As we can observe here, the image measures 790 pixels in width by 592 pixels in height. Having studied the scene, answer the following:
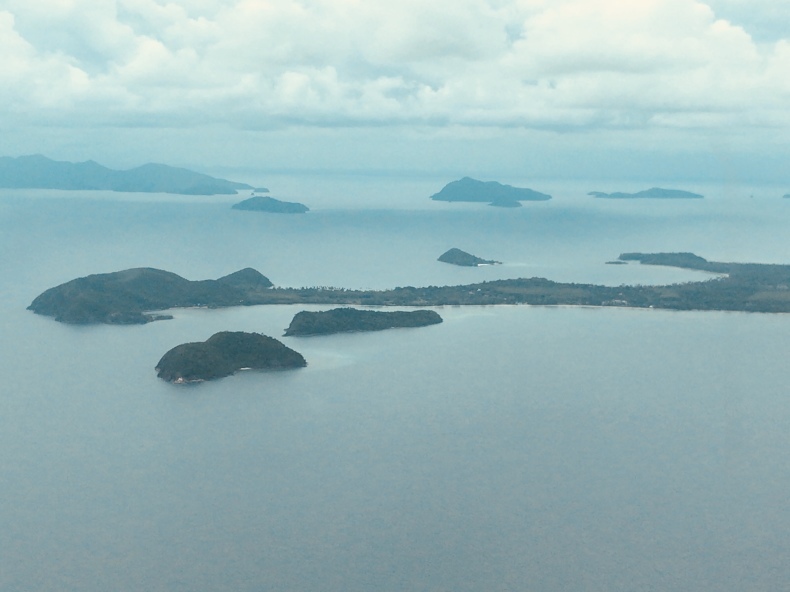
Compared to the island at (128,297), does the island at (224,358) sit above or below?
below

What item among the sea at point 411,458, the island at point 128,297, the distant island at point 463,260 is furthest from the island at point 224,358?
the distant island at point 463,260

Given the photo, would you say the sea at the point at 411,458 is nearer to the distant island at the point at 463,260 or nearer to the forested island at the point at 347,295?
the forested island at the point at 347,295

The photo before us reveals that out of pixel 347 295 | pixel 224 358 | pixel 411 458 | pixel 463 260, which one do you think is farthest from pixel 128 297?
pixel 463 260

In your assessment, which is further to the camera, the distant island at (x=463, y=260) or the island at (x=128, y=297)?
the distant island at (x=463, y=260)

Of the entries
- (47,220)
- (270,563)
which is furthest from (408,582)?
(47,220)

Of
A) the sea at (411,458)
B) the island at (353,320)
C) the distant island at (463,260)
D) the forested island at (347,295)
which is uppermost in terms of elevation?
the distant island at (463,260)

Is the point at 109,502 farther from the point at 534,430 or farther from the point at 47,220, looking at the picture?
the point at 47,220

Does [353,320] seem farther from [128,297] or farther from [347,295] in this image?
[128,297]
